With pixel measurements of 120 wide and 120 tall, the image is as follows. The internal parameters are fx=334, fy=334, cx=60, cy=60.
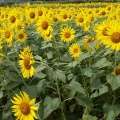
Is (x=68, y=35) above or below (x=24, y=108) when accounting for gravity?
below

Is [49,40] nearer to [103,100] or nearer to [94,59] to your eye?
[94,59]

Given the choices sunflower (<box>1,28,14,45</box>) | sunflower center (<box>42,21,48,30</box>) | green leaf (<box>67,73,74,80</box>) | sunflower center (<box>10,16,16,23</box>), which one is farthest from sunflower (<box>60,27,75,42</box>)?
green leaf (<box>67,73,74,80</box>)

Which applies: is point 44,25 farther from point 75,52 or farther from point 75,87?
point 75,87

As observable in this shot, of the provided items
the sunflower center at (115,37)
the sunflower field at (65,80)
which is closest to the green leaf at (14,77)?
the sunflower field at (65,80)

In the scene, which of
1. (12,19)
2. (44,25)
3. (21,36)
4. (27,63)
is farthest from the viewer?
(12,19)

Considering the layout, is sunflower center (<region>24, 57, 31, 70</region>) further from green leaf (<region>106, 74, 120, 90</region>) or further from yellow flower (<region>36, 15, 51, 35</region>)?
yellow flower (<region>36, 15, 51, 35</region>)

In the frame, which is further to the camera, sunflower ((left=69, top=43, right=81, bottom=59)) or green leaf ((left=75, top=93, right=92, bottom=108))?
sunflower ((left=69, top=43, right=81, bottom=59))

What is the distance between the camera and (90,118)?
92.5 inches

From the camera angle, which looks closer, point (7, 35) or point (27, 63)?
point (27, 63)

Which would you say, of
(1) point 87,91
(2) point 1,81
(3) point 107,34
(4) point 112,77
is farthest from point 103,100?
(2) point 1,81

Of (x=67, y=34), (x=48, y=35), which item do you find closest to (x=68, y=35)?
(x=67, y=34)

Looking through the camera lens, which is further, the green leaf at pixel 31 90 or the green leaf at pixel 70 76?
the green leaf at pixel 70 76

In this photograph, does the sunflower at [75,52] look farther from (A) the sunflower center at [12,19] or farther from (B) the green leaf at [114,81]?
(A) the sunflower center at [12,19]

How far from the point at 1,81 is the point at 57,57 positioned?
0.71 metres
